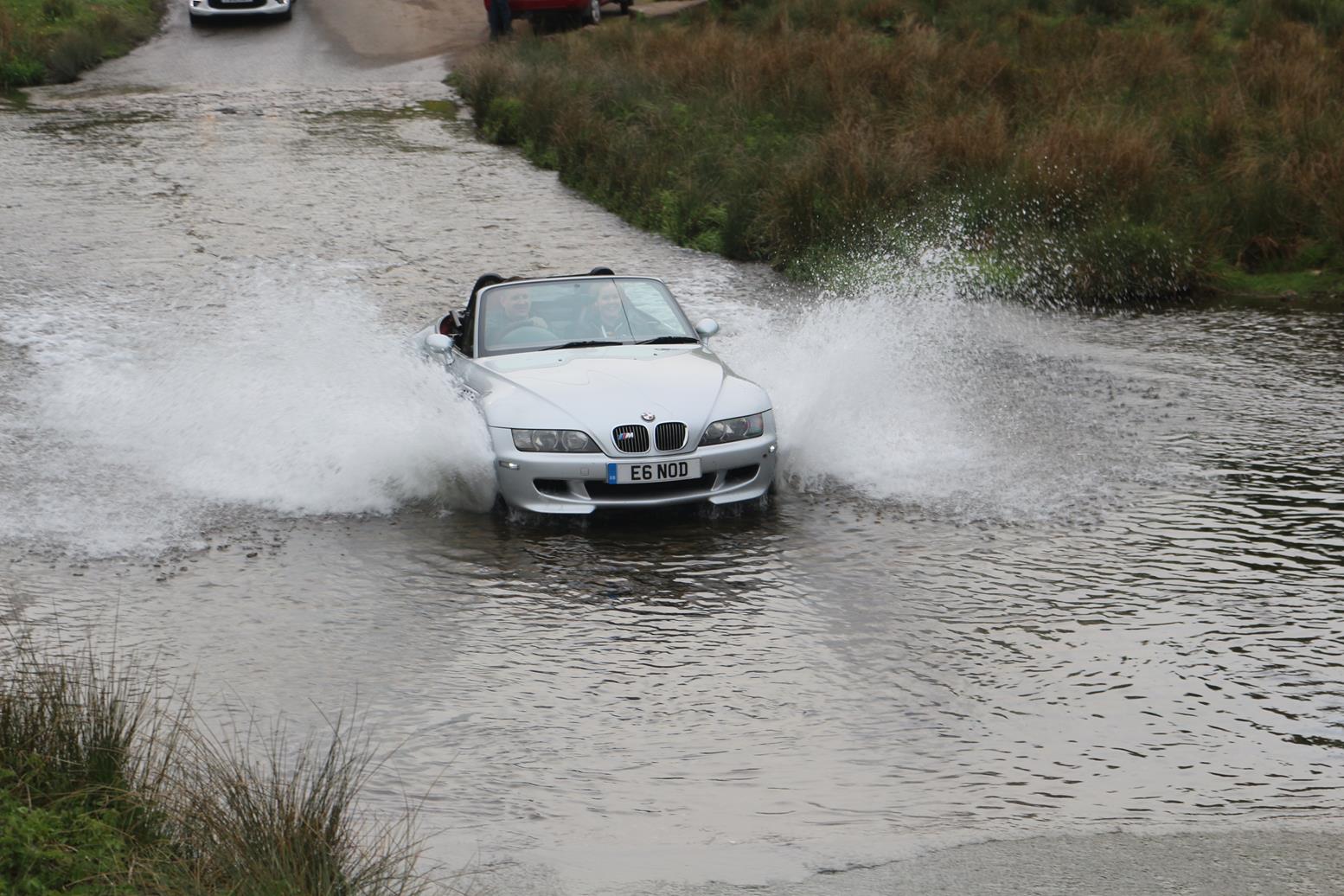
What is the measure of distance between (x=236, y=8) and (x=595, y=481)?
99.1ft

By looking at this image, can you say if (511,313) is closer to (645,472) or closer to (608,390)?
(608,390)

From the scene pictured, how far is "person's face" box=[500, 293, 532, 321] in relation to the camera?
11.8 m

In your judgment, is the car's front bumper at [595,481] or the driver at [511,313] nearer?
the car's front bumper at [595,481]

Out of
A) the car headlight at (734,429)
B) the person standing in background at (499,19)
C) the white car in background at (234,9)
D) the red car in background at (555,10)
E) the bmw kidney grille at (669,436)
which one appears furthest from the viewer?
the white car in background at (234,9)

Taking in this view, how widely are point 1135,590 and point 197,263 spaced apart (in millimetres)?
14206

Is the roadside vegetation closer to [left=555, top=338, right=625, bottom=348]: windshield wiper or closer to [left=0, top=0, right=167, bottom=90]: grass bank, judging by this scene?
[left=555, top=338, right=625, bottom=348]: windshield wiper

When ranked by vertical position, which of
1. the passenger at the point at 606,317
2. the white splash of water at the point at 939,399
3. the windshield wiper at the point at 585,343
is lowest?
the white splash of water at the point at 939,399

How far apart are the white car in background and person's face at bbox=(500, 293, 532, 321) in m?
27.7

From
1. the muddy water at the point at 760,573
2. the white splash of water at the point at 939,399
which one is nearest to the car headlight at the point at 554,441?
the muddy water at the point at 760,573

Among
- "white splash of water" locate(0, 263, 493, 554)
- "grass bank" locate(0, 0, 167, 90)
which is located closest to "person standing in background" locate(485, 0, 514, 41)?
"grass bank" locate(0, 0, 167, 90)

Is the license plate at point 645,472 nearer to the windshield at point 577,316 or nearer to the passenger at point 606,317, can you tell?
the windshield at point 577,316

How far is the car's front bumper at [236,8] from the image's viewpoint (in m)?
36.8

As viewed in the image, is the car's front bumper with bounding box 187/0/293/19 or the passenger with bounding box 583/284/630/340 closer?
the passenger with bounding box 583/284/630/340

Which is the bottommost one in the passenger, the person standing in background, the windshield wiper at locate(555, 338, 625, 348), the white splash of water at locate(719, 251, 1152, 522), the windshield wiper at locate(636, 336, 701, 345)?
the white splash of water at locate(719, 251, 1152, 522)
